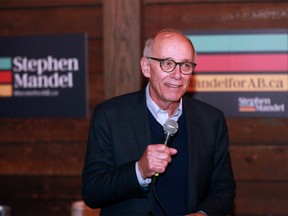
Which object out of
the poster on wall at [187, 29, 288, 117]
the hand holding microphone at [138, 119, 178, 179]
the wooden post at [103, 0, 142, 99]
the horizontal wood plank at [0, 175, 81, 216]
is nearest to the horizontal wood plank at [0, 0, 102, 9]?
the wooden post at [103, 0, 142, 99]

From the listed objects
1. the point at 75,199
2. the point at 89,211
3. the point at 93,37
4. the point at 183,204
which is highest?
the point at 93,37

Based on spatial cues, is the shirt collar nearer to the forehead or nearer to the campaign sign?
the forehead

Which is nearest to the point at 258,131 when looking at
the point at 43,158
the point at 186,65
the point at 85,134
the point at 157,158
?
the point at 85,134

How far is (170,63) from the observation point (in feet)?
8.36

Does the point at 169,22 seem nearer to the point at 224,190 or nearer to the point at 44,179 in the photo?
the point at 44,179

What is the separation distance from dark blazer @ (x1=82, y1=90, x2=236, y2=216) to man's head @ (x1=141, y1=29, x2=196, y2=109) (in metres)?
0.14

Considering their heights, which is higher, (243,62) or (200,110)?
(243,62)

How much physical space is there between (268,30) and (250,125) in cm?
70

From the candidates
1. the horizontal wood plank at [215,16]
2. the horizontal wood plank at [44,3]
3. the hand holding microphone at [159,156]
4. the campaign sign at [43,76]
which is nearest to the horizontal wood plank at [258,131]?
the horizontal wood plank at [215,16]

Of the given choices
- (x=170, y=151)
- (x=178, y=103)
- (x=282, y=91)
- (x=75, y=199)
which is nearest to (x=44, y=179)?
(x=75, y=199)

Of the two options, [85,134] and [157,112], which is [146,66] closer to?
[157,112]

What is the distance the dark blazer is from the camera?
2477 mm

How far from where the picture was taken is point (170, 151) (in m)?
2.23

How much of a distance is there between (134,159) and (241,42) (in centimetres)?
210
